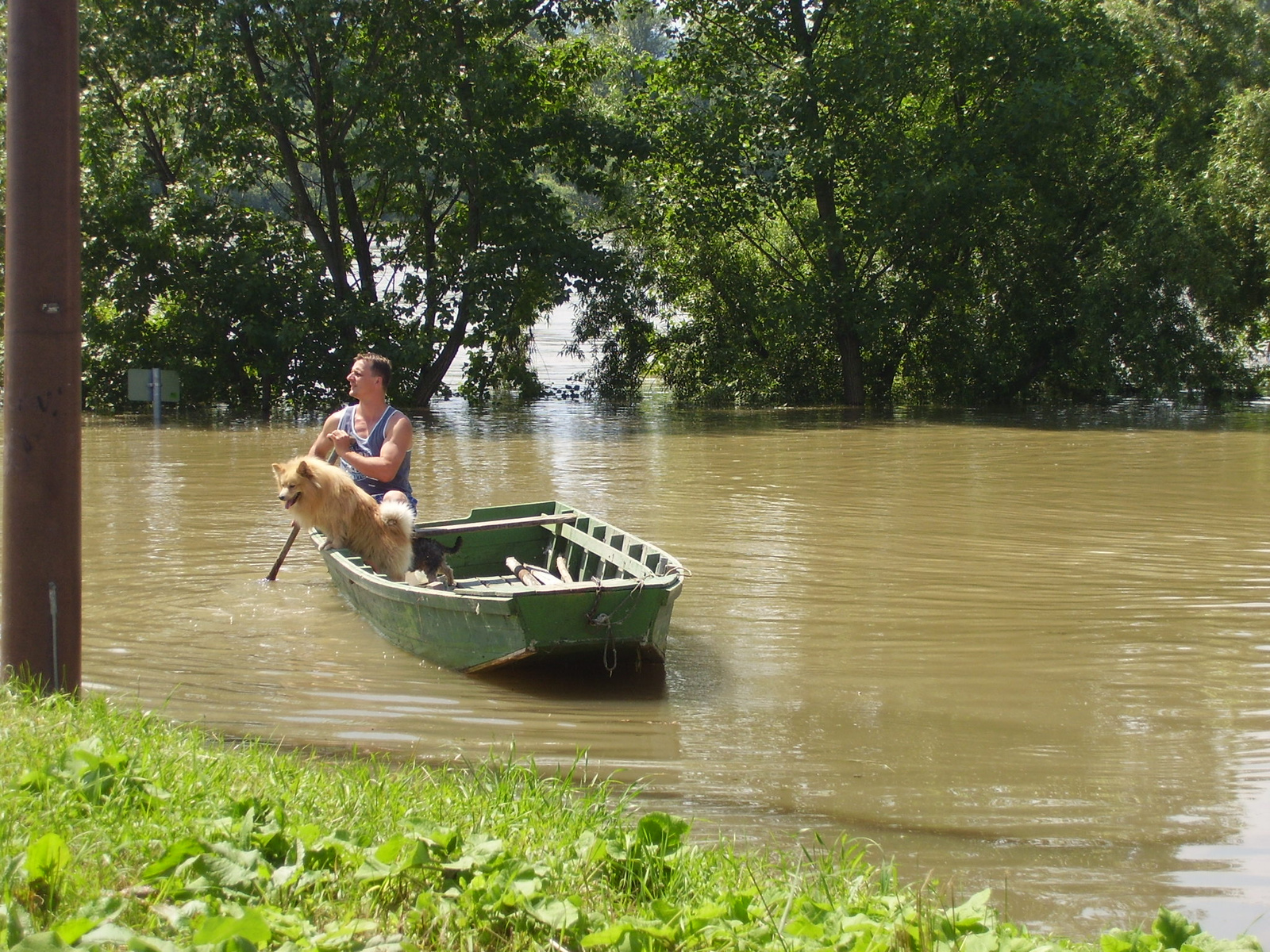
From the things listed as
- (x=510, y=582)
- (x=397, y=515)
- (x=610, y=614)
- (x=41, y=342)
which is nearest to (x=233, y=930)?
(x=41, y=342)

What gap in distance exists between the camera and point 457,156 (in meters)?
25.6

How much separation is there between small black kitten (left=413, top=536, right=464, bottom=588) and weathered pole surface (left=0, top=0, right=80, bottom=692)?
3766 mm

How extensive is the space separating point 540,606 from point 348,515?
2148mm

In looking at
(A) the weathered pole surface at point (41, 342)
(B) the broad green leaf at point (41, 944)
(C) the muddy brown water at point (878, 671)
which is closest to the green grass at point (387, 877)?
(B) the broad green leaf at point (41, 944)

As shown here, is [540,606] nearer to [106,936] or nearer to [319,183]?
[106,936]

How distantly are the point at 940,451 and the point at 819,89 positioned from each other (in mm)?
10825

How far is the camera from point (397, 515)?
8.37 m

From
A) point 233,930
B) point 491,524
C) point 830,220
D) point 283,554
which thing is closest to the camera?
point 233,930

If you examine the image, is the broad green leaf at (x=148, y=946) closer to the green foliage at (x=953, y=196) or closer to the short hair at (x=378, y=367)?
the short hair at (x=378, y=367)

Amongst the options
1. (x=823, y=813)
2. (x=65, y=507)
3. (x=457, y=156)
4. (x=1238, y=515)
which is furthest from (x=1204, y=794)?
(x=457, y=156)

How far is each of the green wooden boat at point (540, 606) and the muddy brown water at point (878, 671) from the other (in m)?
0.23

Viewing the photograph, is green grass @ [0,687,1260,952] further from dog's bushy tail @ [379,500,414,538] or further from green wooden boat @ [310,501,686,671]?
dog's bushy tail @ [379,500,414,538]

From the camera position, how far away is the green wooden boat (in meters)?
6.87

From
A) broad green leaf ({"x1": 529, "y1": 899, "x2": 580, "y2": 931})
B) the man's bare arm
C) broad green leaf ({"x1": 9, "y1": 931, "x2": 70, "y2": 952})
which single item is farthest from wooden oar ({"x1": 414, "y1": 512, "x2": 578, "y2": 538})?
broad green leaf ({"x1": 9, "y1": 931, "x2": 70, "y2": 952})
